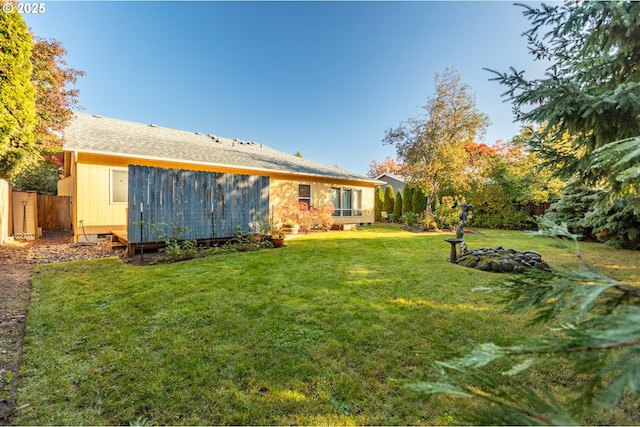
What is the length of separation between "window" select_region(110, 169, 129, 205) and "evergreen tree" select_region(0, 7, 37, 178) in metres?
2.01

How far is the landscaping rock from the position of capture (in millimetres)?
5598

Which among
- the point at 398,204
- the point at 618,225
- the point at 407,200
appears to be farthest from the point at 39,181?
the point at 618,225

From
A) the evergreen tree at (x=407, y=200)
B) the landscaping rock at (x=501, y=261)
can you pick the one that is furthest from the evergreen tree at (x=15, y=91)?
the evergreen tree at (x=407, y=200)

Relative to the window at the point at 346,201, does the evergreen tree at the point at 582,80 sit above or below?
above

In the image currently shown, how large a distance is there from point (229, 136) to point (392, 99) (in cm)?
1001

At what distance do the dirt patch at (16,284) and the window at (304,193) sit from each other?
783 centimetres

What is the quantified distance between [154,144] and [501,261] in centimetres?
1201

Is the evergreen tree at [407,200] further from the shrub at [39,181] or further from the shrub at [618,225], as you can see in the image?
the shrub at [39,181]

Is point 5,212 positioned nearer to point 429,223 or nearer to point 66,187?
point 66,187

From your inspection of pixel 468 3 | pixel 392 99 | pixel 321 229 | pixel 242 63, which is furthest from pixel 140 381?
pixel 392 99

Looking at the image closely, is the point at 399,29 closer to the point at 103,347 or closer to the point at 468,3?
the point at 468,3

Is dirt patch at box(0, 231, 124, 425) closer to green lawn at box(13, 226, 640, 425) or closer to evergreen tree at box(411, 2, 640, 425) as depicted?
green lawn at box(13, 226, 640, 425)

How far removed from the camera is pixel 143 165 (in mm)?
8000

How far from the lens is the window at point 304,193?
13.3 m
